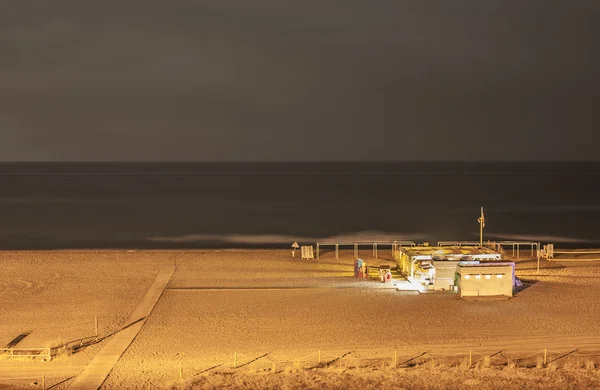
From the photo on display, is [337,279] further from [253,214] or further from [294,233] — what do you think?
[253,214]

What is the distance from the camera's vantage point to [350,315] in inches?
839

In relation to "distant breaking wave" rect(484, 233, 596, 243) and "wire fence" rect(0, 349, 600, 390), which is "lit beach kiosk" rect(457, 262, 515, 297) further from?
"distant breaking wave" rect(484, 233, 596, 243)

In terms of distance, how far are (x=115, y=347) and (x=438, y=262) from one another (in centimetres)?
1195

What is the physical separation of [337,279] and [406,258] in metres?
2.84

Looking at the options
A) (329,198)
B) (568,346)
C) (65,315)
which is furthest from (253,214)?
(568,346)

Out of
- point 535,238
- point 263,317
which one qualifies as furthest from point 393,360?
point 535,238

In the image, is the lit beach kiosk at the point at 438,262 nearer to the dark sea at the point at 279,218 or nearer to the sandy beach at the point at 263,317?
the sandy beach at the point at 263,317

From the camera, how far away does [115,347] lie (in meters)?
17.9

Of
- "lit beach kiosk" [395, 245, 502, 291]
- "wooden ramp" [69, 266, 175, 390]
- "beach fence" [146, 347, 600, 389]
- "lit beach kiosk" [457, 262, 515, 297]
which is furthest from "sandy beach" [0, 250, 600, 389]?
"lit beach kiosk" [395, 245, 502, 291]

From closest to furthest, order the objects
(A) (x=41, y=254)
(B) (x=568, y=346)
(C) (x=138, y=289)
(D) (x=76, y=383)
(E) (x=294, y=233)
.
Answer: (D) (x=76, y=383)
(B) (x=568, y=346)
(C) (x=138, y=289)
(A) (x=41, y=254)
(E) (x=294, y=233)

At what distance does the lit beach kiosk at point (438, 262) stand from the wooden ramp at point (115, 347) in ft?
31.0

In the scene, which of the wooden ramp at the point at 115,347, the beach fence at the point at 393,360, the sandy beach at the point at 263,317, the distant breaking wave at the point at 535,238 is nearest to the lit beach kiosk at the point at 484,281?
the sandy beach at the point at 263,317

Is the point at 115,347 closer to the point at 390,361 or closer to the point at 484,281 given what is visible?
the point at 390,361

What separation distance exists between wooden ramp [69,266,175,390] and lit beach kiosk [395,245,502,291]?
9.43 meters
